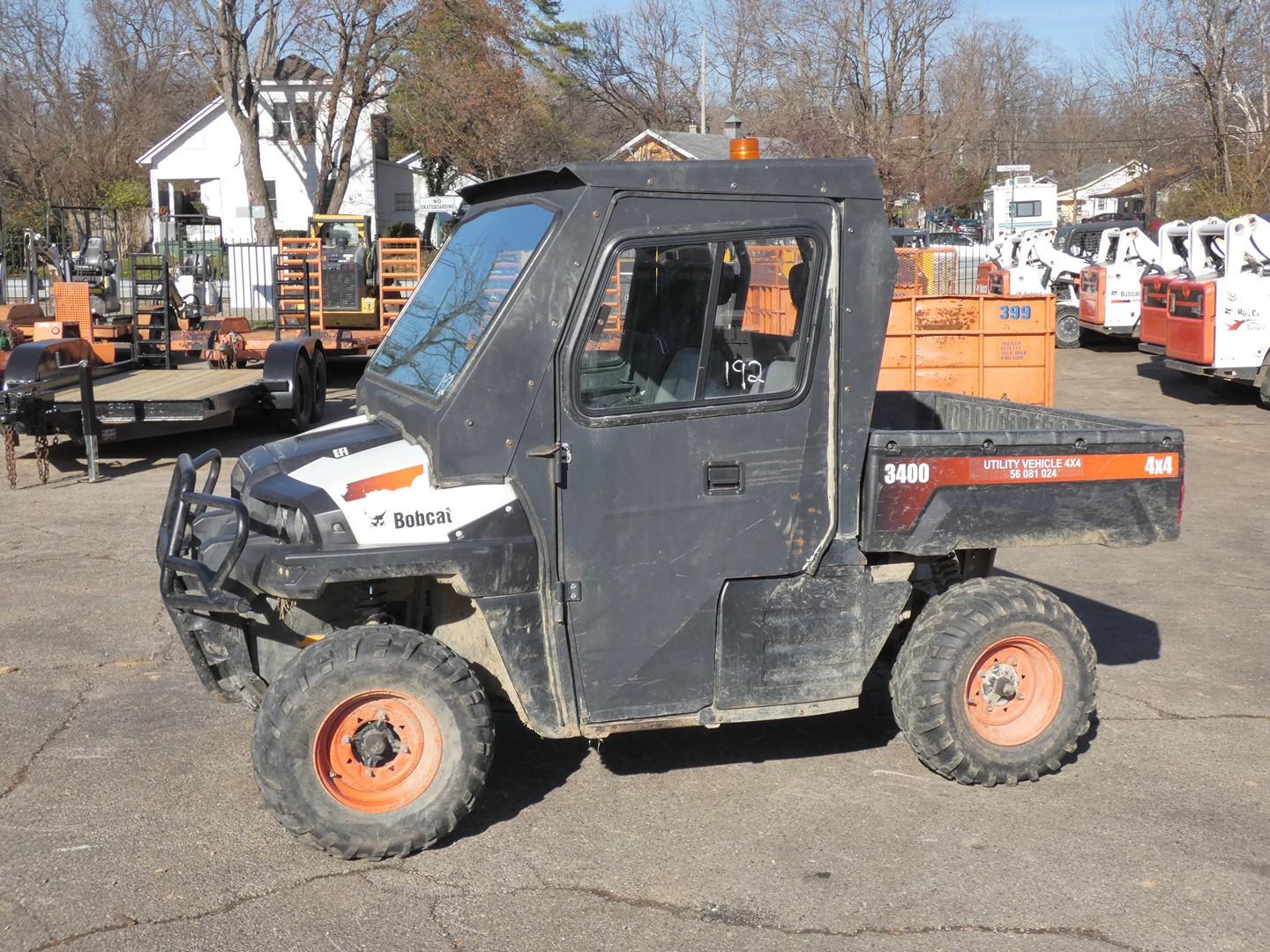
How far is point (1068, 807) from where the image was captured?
477 cm

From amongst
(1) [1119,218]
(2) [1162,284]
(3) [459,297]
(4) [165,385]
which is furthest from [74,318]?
(1) [1119,218]

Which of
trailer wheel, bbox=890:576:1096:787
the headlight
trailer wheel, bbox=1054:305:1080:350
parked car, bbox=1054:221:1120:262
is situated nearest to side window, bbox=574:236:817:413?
the headlight

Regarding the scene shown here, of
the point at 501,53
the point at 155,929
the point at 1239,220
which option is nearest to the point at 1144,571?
the point at 155,929

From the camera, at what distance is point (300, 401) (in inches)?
540

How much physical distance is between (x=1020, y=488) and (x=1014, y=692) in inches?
31.2

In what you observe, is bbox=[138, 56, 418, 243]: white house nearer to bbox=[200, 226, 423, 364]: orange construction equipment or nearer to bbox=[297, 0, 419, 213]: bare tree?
bbox=[297, 0, 419, 213]: bare tree

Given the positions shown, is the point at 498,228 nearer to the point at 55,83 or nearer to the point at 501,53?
the point at 501,53

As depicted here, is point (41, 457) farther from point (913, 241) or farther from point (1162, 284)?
point (913, 241)

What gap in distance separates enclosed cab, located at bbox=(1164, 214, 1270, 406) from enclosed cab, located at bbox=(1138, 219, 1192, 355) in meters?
1.18

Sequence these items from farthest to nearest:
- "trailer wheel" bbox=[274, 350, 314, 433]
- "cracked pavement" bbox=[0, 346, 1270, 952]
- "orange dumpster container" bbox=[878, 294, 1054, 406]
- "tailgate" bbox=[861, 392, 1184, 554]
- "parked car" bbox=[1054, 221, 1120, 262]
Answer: "parked car" bbox=[1054, 221, 1120, 262] < "orange dumpster container" bbox=[878, 294, 1054, 406] < "trailer wheel" bbox=[274, 350, 314, 433] < "tailgate" bbox=[861, 392, 1184, 554] < "cracked pavement" bbox=[0, 346, 1270, 952]

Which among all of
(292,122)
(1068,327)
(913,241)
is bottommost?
(1068,327)

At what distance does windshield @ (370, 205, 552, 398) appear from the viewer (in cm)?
448

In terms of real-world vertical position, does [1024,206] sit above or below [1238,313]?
above

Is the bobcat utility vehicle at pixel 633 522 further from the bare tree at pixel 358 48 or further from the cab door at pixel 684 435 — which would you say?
the bare tree at pixel 358 48
